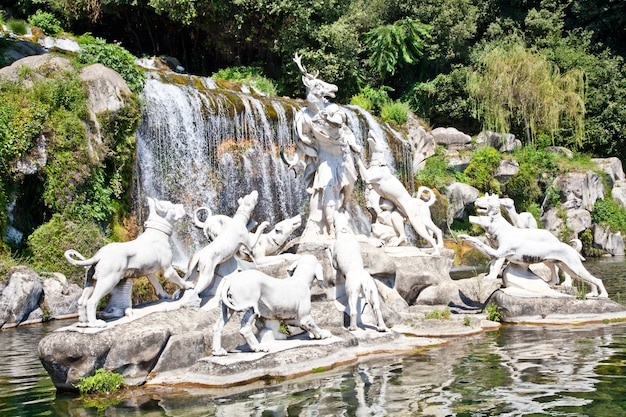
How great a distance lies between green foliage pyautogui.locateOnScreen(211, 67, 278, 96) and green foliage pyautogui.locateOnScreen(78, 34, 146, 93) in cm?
820

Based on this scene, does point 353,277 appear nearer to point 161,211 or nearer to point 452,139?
point 161,211

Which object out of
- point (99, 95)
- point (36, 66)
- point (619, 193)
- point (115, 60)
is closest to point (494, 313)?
point (99, 95)

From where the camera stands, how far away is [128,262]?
7648 millimetres

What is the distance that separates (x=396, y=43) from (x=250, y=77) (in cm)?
888

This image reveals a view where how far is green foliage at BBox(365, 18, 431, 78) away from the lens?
33.5 meters

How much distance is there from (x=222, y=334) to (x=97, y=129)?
34.8 ft

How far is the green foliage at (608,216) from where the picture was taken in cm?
2922

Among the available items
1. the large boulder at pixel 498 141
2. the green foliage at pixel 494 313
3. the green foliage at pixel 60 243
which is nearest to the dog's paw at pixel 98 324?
the green foliage at pixel 494 313

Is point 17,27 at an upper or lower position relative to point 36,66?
upper

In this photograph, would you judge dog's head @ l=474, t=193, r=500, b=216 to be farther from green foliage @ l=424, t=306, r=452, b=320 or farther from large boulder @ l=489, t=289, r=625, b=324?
green foliage @ l=424, t=306, r=452, b=320

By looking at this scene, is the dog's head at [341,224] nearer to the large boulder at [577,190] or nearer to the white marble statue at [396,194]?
the white marble statue at [396,194]

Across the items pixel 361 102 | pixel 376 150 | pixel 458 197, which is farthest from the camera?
pixel 361 102

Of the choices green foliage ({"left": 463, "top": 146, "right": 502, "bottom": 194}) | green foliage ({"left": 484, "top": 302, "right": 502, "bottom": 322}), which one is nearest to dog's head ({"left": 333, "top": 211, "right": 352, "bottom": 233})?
green foliage ({"left": 484, "top": 302, "right": 502, "bottom": 322})

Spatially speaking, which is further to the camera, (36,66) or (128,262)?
(36,66)
